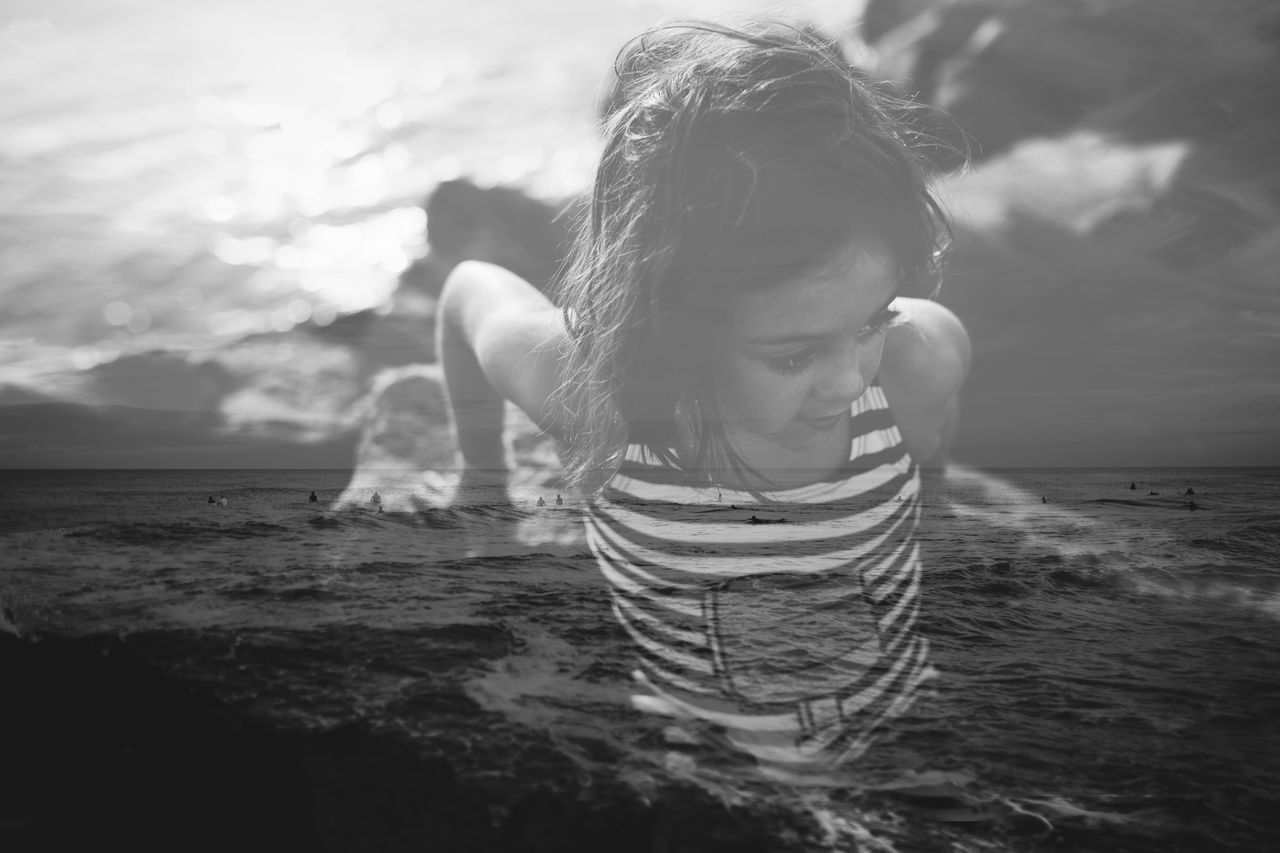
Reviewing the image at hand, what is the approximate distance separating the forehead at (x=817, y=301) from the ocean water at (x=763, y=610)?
97cm

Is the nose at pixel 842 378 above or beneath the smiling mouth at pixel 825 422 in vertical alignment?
above


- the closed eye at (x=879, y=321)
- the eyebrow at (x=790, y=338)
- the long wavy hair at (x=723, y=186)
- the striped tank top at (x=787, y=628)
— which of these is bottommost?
the striped tank top at (x=787, y=628)

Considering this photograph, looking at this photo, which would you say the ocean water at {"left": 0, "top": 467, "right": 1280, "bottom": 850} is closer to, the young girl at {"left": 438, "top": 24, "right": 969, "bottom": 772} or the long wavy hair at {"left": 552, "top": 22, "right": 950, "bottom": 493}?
the young girl at {"left": 438, "top": 24, "right": 969, "bottom": 772}

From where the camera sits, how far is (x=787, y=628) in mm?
2389

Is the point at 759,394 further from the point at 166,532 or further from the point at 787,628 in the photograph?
the point at 166,532

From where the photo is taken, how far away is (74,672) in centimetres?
139

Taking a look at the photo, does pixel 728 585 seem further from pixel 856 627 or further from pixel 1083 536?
pixel 1083 536

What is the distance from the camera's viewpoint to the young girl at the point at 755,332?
1565mm

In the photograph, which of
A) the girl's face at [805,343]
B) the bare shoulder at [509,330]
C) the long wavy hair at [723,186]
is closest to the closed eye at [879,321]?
the girl's face at [805,343]

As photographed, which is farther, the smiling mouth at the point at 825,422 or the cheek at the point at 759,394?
the smiling mouth at the point at 825,422

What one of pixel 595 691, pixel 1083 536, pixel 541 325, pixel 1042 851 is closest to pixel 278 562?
pixel 541 325

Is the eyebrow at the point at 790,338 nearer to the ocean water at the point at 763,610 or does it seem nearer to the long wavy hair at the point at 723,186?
the long wavy hair at the point at 723,186

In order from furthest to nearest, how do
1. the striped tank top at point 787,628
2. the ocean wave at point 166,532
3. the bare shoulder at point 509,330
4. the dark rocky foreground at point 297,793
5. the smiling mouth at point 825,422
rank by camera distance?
the ocean wave at point 166,532 → the bare shoulder at point 509,330 → the smiling mouth at point 825,422 → the striped tank top at point 787,628 → the dark rocky foreground at point 297,793

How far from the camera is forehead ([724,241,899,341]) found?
65.2 inches
